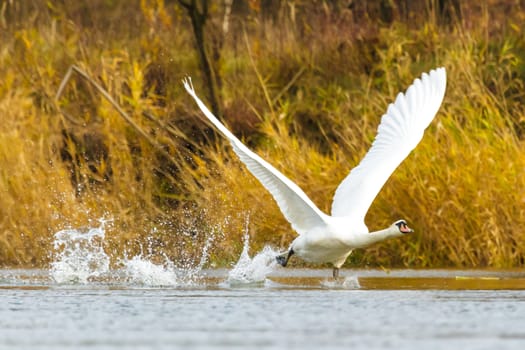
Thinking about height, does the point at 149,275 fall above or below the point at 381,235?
below

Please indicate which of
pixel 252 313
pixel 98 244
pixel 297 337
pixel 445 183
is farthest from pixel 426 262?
pixel 297 337

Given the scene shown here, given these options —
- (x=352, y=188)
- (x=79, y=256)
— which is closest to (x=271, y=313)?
(x=352, y=188)

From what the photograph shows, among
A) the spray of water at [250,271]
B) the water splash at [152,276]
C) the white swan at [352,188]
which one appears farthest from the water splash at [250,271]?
the water splash at [152,276]

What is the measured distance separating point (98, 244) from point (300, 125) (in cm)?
516

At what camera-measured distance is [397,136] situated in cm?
1319

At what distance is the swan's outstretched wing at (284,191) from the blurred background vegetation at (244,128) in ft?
7.34

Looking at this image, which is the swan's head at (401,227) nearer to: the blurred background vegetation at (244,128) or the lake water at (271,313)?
the lake water at (271,313)

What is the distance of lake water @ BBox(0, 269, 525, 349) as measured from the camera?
8750 millimetres

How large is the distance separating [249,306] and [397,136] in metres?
3.19

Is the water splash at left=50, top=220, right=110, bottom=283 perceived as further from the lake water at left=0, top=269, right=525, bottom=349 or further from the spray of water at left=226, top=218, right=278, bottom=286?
the spray of water at left=226, top=218, right=278, bottom=286

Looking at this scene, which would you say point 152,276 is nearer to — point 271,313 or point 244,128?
point 271,313

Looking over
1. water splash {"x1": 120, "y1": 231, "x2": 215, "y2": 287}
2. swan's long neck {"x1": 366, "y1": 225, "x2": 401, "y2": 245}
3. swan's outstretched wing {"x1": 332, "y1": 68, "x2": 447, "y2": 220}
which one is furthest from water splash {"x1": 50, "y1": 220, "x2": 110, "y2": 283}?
swan's long neck {"x1": 366, "y1": 225, "x2": 401, "y2": 245}

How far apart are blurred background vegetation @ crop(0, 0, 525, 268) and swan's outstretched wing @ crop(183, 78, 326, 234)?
2.24 metres

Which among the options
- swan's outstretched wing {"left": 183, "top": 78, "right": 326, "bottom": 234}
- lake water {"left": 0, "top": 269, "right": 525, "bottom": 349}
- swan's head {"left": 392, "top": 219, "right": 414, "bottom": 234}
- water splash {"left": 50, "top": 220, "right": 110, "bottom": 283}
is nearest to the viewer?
lake water {"left": 0, "top": 269, "right": 525, "bottom": 349}
